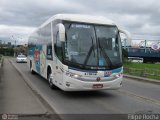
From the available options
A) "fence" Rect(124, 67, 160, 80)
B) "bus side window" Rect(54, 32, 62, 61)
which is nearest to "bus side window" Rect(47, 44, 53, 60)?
"bus side window" Rect(54, 32, 62, 61)

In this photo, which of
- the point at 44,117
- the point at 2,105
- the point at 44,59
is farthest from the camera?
the point at 44,59

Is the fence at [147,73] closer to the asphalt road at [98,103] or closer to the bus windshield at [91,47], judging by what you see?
the asphalt road at [98,103]

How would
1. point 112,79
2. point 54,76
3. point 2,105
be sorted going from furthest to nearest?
point 54,76, point 112,79, point 2,105

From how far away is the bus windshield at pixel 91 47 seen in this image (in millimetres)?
11547

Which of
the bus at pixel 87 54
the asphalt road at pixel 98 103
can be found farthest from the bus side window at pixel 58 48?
the asphalt road at pixel 98 103

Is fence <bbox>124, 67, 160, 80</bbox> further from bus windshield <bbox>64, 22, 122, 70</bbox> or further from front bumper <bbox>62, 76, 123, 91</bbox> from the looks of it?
front bumper <bbox>62, 76, 123, 91</bbox>

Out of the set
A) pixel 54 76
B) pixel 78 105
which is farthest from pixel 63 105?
pixel 54 76

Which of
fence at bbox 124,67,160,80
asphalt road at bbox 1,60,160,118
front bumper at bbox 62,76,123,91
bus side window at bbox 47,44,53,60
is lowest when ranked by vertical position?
fence at bbox 124,67,160,80

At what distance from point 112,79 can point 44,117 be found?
416cm

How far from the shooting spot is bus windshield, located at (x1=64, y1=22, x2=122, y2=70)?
11547mm

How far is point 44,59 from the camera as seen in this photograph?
16188 millimetres

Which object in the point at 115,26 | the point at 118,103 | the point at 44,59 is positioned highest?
the point at 115,26

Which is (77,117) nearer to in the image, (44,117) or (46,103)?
(44,117)

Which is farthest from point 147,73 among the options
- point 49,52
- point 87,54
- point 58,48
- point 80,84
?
point 80,84
